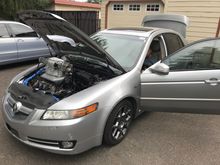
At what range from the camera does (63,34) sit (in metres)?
2.86

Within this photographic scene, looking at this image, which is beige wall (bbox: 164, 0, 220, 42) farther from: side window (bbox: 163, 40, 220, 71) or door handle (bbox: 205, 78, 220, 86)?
Result: door handle (bbox: 205, 78, 220, 86)

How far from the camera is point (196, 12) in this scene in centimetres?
875

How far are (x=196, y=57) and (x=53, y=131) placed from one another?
2228mm

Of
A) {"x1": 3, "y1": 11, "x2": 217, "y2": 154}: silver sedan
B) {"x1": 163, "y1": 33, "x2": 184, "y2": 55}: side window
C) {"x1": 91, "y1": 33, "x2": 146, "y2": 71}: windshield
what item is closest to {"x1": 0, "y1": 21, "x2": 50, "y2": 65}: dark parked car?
{"x1": 3, "y1": 11, "x2": 217, "y2": 154}: silver sedan

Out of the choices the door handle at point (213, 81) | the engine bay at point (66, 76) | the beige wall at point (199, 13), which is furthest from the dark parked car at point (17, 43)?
the beige wall at point (199, 13)

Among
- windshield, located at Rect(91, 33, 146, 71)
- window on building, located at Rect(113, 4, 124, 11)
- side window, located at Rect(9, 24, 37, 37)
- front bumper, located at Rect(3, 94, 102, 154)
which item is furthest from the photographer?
window on building, located at Rect(113, 4, 124, 11)

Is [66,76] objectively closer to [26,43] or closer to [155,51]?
[155,51]

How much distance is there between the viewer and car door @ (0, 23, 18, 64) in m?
5.95

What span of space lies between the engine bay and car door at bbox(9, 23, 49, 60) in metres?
3.53

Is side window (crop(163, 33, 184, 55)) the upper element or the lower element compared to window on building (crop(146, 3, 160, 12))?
lower

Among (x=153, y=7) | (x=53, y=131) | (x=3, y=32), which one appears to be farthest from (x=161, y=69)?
(x=153, y=7)

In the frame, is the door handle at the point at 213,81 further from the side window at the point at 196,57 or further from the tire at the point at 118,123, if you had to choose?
the tire at the point at 118,123

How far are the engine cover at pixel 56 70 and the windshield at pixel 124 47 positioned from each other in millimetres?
810

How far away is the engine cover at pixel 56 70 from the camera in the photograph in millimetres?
3047
